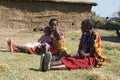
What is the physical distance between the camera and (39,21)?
23.0 metres

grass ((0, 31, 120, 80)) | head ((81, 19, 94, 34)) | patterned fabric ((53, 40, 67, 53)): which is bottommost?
grass ((0, 31, 120, 80))

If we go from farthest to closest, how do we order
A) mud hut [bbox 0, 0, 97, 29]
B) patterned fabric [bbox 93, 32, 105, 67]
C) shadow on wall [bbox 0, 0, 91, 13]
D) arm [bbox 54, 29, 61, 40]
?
shadow on wall [bbox 0, 0, 91, 13]
mud hut [bbox 0, 0, 97, 29]
arm [bbox 54, 29, 61, 40]
patterned fabric [bbox 93, 32, 105, 67]

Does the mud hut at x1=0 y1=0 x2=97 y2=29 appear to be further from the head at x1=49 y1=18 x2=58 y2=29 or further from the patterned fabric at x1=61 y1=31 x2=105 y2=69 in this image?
the patterned fabric at x1=61 y1=31 x2=105 y2=69

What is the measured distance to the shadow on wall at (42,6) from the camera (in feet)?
73.1

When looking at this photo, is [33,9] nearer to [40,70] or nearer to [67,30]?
[67,30]

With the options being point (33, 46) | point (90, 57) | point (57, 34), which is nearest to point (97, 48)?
point (90, 57)

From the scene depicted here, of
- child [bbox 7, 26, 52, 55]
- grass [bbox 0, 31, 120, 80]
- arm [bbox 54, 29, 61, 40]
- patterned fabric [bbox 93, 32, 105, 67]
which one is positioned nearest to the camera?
grass [bbox 0, 31, 120, 80]

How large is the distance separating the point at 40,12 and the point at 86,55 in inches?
544

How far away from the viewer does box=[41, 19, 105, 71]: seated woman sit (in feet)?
30.2

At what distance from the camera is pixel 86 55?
375 inches

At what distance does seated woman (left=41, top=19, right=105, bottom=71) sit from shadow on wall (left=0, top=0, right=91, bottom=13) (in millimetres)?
12850

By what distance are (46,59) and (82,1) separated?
1530 cm

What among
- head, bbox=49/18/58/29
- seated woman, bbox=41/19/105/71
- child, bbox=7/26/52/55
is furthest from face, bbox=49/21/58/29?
seated woman, bbox=41/19/105/71

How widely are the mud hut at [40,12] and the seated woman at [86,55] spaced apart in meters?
12.8
